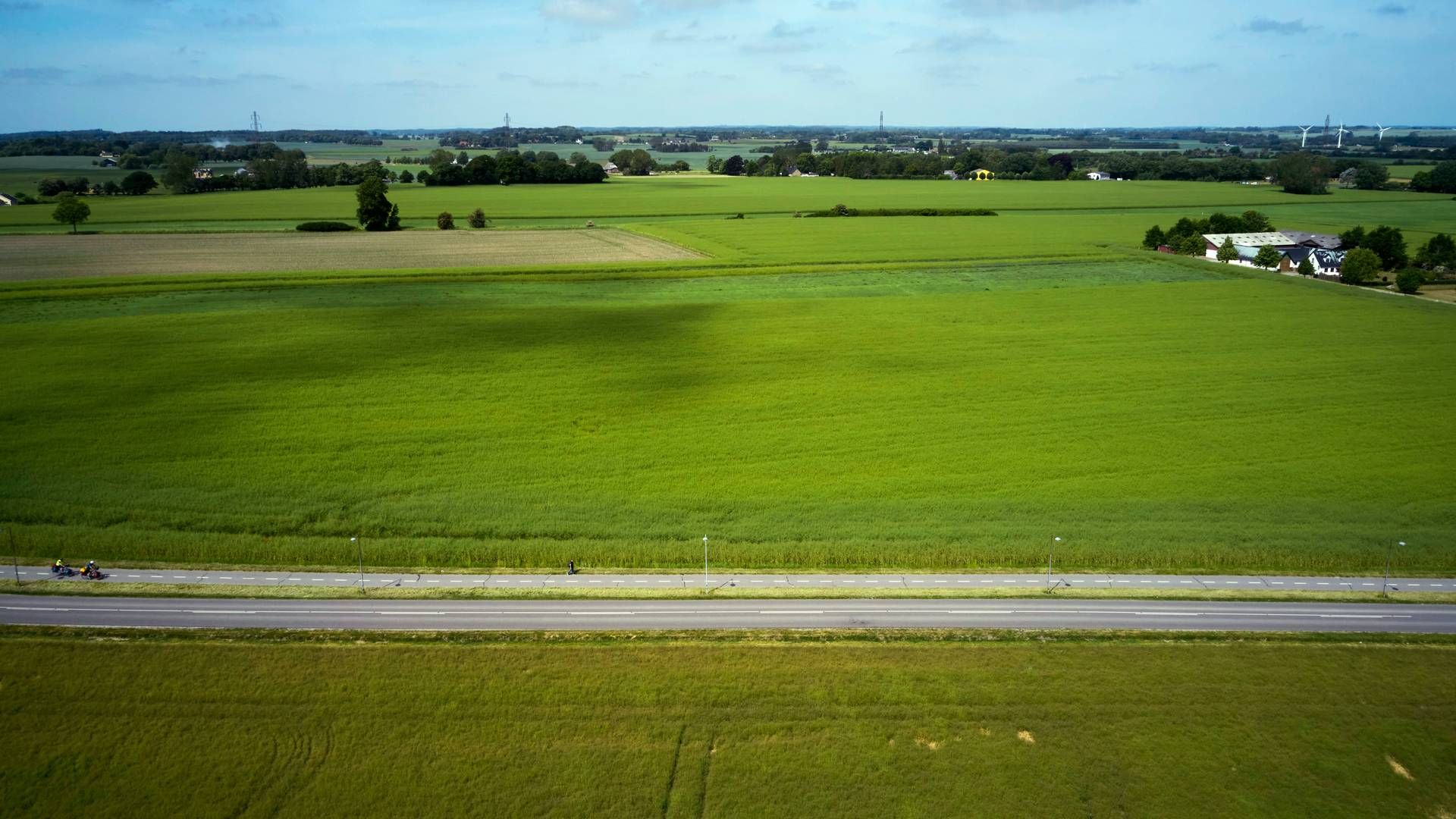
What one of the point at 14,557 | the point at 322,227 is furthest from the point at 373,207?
the point at 14,557

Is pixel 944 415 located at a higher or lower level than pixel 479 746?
higher

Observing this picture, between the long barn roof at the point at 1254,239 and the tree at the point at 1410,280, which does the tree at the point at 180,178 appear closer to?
the long barn roof at the point at 1254,239

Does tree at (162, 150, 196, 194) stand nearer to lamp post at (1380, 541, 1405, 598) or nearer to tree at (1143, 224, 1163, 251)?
tree at (1143, 224, 1163, 251)

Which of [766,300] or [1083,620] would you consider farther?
[766,300]

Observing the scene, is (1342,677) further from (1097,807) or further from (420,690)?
(420,690)

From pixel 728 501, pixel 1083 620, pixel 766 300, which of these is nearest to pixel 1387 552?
pixel 1083 620

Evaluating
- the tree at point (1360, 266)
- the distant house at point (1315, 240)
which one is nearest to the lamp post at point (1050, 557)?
the tree at point (1360, 266)

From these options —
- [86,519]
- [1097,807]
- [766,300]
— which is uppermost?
[766,300]

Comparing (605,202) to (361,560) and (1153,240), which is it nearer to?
(1153,240)
